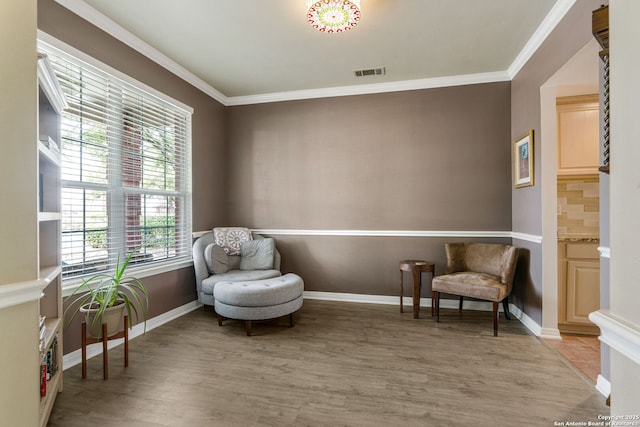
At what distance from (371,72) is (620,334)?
136 inches

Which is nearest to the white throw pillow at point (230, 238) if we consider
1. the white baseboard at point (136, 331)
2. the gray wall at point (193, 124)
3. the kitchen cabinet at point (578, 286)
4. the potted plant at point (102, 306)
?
the gray wall at point (193, 124)

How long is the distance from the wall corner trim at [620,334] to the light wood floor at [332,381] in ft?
4.10

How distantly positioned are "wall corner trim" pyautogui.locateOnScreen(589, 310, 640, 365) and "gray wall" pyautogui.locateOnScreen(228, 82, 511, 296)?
10.3 feet

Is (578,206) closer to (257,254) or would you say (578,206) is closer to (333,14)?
(333,14)

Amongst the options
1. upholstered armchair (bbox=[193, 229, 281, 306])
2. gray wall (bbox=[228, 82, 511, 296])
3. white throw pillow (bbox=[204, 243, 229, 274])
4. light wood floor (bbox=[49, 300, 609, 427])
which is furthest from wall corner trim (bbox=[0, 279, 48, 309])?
gray wall (bbox=[228, 82, 511, 296])

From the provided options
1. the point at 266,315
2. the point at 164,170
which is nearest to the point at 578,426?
the point at 266,315

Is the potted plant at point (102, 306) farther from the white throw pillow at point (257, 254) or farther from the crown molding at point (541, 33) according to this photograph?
the crown molding at point (541, 33)

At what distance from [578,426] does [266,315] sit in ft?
7.38

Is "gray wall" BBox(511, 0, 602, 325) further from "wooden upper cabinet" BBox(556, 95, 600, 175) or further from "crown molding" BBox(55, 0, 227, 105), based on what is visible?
"crown molding" BBox(55, 0, 227, 105)

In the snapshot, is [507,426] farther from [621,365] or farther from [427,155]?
[427,155]

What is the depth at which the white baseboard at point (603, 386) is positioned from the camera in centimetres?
191

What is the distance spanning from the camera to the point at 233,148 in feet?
14.7

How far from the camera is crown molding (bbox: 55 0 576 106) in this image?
246 cm

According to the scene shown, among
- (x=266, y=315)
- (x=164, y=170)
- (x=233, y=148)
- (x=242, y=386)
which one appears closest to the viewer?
(x=242, y=386)
